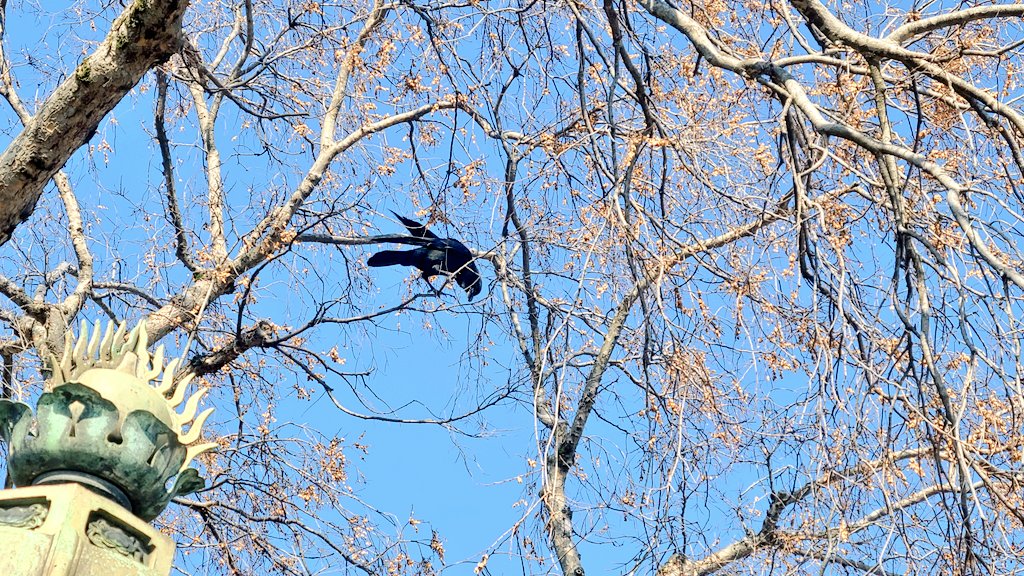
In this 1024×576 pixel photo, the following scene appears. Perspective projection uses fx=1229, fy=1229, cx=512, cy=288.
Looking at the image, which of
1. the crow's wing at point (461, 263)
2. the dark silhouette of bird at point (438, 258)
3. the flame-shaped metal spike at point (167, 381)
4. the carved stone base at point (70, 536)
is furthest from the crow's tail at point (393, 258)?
the carved stone base at point (70, 536)

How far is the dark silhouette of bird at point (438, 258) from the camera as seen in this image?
20.7ft

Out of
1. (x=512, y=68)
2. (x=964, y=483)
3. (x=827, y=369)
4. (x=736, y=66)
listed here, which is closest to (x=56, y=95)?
(x=512, y=68)

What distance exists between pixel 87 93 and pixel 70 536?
266cm

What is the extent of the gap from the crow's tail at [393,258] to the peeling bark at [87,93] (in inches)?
92.4

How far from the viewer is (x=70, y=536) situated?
7.02 feet

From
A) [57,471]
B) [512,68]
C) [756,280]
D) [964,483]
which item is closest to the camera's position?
[57,471]

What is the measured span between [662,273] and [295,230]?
3432 mm

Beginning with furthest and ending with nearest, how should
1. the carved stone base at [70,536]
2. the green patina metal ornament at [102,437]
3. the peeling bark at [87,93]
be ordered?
the peeling bark at [87,93] < the green patina metal ornament at [102,437] < the carved stone base at [70,536]

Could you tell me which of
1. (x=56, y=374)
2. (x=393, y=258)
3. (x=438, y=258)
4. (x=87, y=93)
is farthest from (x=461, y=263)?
(x=56, y=374)

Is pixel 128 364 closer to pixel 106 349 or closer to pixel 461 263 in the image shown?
pixel 106 349

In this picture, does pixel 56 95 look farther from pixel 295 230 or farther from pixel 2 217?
pixel 295 230

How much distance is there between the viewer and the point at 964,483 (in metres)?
3.14

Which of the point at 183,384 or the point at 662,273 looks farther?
the point at 662,273

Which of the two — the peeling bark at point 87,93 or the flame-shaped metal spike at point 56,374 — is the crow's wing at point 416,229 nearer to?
the peeling bark at point 87,93
